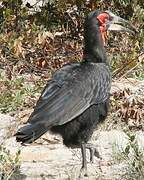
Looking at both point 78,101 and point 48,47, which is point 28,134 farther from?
point 48,47

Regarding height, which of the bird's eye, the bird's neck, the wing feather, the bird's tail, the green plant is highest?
the bird's eye

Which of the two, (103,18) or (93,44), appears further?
(103,18)

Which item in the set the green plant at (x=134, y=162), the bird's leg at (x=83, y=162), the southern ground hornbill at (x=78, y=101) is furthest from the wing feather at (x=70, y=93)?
the green plant at (x=134, y=162)

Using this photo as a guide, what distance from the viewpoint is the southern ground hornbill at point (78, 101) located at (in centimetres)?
499

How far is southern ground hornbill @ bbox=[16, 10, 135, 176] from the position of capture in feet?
16.4

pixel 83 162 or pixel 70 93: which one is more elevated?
pixel 70 93

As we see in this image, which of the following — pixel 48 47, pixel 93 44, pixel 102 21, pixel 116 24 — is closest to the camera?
pixel 93 44

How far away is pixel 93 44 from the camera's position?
5.77 meters

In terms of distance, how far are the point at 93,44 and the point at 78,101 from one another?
0.73 m

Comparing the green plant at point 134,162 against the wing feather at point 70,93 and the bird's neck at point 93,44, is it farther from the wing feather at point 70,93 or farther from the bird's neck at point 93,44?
the bird's neck at point 93,44

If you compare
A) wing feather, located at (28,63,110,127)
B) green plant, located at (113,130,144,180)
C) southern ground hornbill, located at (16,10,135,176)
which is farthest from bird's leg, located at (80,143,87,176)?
green plant, located at (113,130,144,180)

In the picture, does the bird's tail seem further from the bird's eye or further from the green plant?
the bird's eye

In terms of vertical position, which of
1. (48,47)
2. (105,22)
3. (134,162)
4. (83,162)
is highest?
(105,22)

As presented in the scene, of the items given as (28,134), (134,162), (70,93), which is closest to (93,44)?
(70,93)
